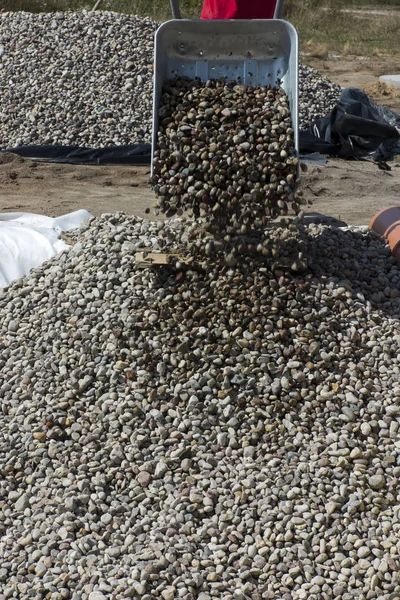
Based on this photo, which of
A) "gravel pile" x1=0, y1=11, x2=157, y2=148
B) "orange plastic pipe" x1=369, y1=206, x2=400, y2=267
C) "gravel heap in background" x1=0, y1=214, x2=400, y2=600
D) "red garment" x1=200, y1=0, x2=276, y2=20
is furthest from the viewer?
"gravel pile" x1=0, y1=11, x2=157, y2=148

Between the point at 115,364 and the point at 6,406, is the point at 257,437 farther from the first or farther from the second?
the point at 6,406

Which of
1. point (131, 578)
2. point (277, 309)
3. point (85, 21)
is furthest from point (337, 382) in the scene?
point (85, 21)

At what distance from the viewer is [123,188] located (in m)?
7.21

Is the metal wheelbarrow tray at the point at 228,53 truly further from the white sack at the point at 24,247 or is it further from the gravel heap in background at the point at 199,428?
the white sack at the point at 24,247

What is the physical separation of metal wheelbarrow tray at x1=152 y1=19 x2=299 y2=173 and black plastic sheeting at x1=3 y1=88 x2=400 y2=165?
3.45m

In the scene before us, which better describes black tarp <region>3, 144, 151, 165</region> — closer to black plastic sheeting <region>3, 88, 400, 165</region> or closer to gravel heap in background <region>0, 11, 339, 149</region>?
black plastic sheeting <region>3, 88, 400, 165</region>

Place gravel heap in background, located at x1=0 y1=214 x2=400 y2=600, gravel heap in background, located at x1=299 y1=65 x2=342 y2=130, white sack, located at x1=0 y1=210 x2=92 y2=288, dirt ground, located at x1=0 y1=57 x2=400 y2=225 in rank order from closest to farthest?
gravel heap in background, located at x1=0 y1=214 x2=400 y2=600 → white sack, located at x1=0 y1=210 x2=92 y2=288 → dirt ground, located at x1=0 y1=57 x2=400 y2=225 → gravel heap in background, located at x1=299 y1=65 x2=342 y2=130

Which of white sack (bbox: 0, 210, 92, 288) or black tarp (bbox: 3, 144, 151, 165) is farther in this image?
black tarp (bbox: 3, 144, 151, 165)

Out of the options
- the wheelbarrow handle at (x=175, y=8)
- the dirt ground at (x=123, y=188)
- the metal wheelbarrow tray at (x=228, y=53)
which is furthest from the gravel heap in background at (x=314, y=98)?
the wheelbarrow handle at (x=175, y=8)

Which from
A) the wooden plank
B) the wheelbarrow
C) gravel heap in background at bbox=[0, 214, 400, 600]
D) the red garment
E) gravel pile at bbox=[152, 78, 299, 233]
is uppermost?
the red garment

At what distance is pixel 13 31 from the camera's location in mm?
9578

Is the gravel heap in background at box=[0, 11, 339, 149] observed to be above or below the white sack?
above

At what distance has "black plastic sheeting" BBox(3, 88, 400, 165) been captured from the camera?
7875mm

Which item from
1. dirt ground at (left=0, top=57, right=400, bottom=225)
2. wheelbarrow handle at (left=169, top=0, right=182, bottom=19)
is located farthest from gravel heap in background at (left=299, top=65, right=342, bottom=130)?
wheelbarrow handle at (left=169, top=0, right=182, bottom=19)
